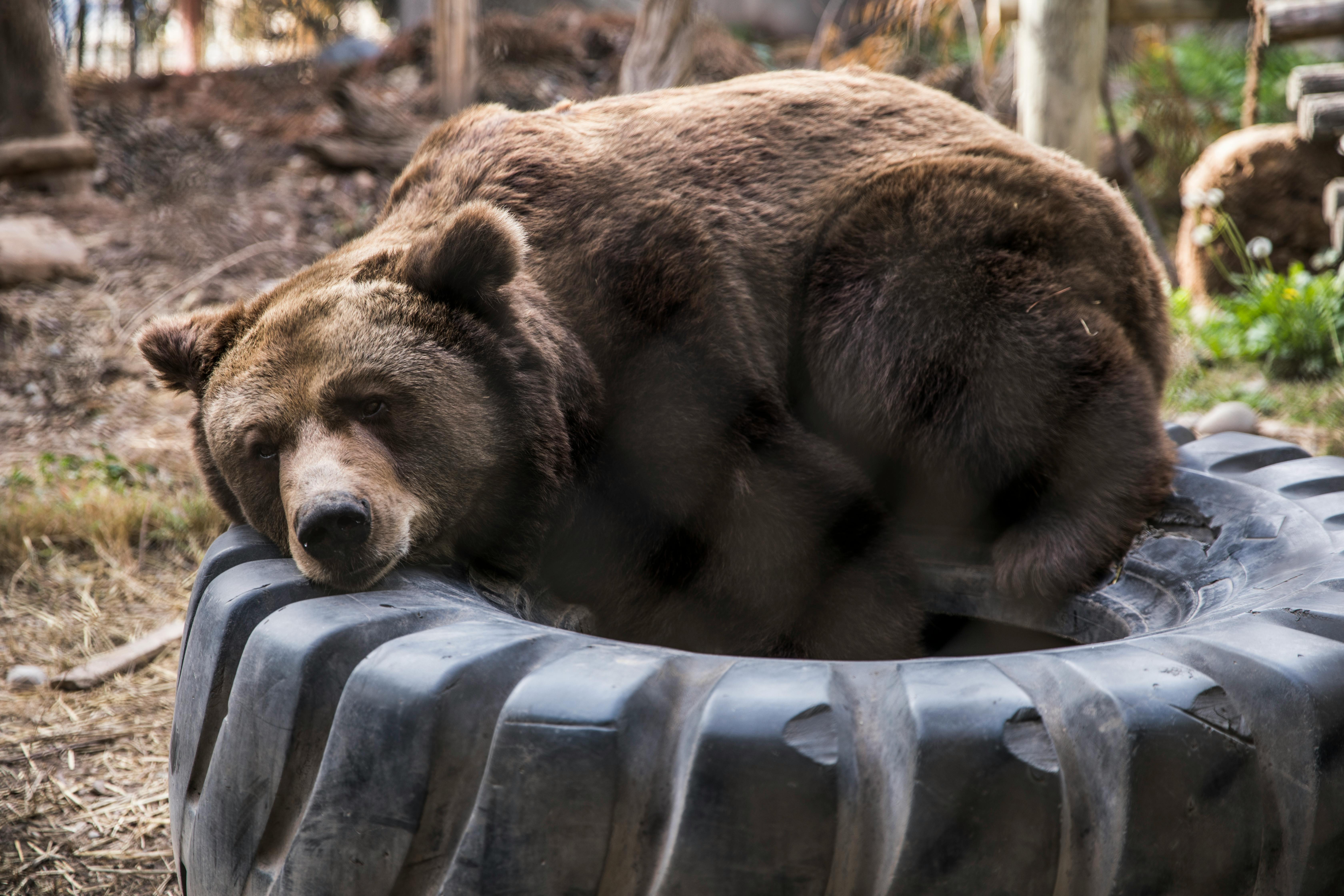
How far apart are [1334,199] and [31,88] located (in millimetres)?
9514

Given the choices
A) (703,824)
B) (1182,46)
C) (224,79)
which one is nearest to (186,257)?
(224,79)

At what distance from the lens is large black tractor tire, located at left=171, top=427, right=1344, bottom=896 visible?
1559 millimetres

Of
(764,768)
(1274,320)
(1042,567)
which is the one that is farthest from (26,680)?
(1274,320)

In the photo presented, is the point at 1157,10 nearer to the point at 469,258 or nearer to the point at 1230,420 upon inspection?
the point at 1230,420

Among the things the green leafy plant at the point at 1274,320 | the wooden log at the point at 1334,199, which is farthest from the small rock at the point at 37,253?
the wooden log at the point at 1334,199

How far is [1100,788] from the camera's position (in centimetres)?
161

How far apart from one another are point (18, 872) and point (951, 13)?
8037 mm

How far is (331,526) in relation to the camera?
2260 millimetres

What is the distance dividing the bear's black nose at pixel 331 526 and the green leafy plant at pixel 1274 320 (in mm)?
5358

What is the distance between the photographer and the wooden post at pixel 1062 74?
229 inches

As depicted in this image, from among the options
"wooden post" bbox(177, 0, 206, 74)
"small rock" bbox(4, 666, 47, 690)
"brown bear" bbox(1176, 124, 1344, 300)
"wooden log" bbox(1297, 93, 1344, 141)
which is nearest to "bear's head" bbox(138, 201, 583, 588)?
"small rock" bbox(4, 666, 47, 690)

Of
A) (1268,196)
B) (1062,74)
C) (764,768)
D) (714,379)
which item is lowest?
(764,768)

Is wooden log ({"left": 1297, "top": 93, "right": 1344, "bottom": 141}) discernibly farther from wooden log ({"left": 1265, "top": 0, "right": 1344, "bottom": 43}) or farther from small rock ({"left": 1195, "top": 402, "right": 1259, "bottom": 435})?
small rock ({"left": 1195, "top": 402, "right": 1259, "bottom": 435})

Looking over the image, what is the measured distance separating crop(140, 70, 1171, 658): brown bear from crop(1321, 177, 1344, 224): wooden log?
4.31 m
